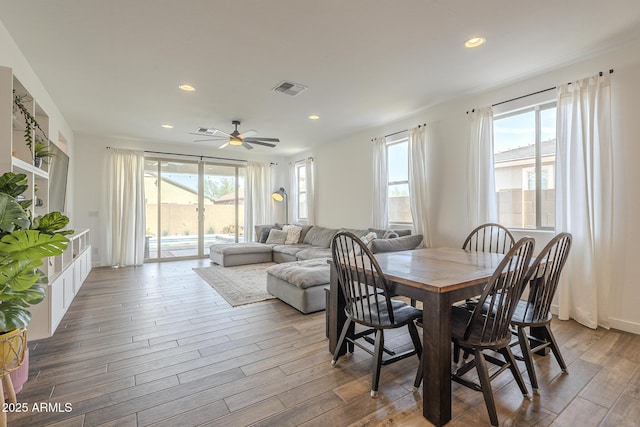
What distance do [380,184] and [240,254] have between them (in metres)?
3.05

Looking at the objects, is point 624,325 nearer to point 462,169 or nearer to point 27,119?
point 462,169

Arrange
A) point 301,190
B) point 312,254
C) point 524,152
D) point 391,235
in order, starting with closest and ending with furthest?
1. point 524,152
2. point 391,235
3. point 312,254
4. point 301,190

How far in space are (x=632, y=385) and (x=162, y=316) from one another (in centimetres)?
393

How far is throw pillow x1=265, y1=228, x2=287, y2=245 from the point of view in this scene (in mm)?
6686

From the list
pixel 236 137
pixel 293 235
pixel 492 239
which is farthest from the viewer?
pixel 293 235

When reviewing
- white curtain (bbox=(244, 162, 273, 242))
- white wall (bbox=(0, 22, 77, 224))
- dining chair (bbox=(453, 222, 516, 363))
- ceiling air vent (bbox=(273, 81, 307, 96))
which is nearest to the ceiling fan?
ceiling air vent (bbox=(273, 81, 307, 96))

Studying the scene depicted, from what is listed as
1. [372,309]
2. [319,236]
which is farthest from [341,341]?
[319,236]

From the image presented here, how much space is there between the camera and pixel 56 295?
2732 millimetres

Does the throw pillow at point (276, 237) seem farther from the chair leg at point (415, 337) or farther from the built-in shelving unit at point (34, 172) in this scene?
the chair leg at point (415, 337)

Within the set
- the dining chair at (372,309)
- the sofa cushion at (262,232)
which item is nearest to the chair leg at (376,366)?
the dining chair at (372,309)

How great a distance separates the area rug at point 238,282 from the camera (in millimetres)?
3855

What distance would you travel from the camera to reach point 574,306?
3.01m

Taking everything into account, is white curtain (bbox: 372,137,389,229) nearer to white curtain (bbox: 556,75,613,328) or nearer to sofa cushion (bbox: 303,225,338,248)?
sofa cushion (bbox: 303,225,338,248)

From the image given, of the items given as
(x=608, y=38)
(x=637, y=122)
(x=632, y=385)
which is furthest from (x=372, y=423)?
(x=608, y=38)
